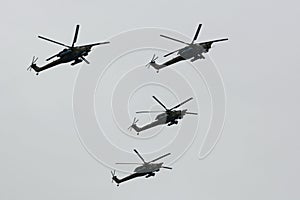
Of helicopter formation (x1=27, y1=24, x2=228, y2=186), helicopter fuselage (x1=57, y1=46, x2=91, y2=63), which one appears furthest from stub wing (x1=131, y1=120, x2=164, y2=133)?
helicopter fuselage (x1=57, y1=46, x2=91, y2=63)

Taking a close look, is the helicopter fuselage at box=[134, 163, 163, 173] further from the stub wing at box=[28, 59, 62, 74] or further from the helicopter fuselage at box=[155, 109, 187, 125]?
the stub wing at box=[28, 59, 62, 74]

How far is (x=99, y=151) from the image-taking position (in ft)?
563

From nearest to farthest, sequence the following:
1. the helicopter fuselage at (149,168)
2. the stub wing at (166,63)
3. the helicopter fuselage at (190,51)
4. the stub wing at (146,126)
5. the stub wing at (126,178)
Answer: the helicopter fuselage at (190,51)
the stub wing at (166,63)
the stub wing at (146,126)
the helicopter fuselage at (149,168)
the stub wing at (126,178)

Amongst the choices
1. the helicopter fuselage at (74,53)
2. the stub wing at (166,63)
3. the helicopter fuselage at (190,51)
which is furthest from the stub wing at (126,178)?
the helicopter fuselage at (74,53)

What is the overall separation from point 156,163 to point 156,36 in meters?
23.8

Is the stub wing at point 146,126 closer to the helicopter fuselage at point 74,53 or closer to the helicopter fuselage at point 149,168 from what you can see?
the helicopter fuselage at point 149,168

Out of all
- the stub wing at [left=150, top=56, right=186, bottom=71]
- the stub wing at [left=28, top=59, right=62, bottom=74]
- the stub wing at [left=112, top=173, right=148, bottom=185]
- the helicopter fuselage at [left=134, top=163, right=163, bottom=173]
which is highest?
the stub wing at [left=150, top=56, right=186, bottom=71]

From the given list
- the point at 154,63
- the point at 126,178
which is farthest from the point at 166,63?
the point at 126,178

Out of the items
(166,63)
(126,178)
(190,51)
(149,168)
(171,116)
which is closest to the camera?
(190,51)

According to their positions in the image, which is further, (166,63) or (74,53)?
(166,63)

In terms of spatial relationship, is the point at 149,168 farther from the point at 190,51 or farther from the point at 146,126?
the point at 190,51

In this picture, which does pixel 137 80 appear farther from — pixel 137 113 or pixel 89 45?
pixel 89 45

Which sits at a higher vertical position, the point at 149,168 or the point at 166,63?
the point at 166,63

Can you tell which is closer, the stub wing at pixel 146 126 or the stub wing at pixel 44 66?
the stub wing at pixel 44 66
